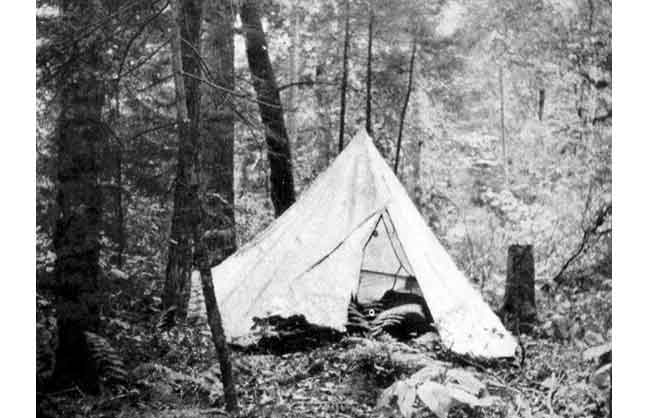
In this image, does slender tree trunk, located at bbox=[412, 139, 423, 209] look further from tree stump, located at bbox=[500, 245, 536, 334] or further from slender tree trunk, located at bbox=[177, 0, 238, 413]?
slender tree trunk, located at bbox=[177, 0, 238, 413]

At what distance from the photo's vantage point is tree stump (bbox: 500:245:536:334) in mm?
4328

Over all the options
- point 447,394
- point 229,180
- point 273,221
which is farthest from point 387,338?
point 229,180

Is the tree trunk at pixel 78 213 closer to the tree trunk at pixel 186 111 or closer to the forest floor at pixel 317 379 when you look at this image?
the forest floor at pixel 317 379

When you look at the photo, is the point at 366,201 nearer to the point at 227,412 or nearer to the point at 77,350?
the point at 227,412

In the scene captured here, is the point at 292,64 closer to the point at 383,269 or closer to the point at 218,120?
the point at 218,120

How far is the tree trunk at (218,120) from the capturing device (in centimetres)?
409

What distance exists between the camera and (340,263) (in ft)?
16.3

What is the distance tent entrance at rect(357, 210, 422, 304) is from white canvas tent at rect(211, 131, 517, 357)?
1188 mm

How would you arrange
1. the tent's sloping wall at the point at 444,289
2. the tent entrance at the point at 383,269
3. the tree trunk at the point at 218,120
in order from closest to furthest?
1. the tree trunk at the point at 218,120
2. the tent's sloping wall at the point at 444,289
3. the tent entrance at the point at 383,269

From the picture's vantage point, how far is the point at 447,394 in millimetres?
3713

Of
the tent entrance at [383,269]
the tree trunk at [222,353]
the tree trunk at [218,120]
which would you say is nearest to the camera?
the tree trunk at [222,353]

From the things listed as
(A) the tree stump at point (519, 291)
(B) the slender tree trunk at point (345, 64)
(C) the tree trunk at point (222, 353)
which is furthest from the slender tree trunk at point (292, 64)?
(A) the tree stump at point (519, 291)

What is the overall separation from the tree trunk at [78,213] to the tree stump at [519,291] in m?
2.70

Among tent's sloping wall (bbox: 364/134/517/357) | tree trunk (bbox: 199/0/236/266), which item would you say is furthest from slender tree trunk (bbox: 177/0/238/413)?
tent's sloping wall (bbox: 364/134/517/357)
